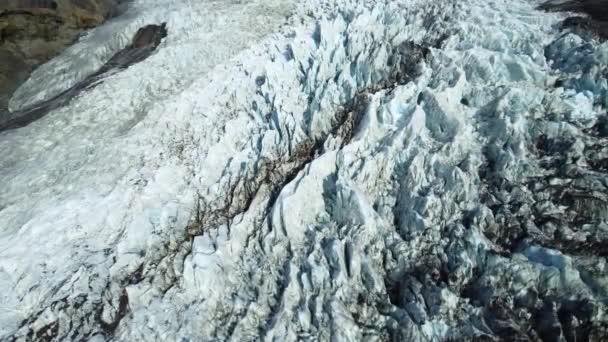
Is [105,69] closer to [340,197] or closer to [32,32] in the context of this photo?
[32,32]

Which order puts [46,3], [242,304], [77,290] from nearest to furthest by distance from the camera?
[242,304] < [77,290] < [46,3]

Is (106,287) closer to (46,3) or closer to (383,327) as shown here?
(383,327)

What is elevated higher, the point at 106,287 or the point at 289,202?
the point at 289,202

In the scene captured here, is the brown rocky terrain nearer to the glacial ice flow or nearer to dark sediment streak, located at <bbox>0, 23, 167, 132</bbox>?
dark sediment streak, located at <bbox>0, 23, 167, 132</bbox>

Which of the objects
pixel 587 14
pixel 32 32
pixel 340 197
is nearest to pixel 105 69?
pixel 32 32

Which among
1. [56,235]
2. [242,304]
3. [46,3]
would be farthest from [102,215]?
[46,3]

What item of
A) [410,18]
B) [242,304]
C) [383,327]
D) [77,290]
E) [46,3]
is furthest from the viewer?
[46,3]
